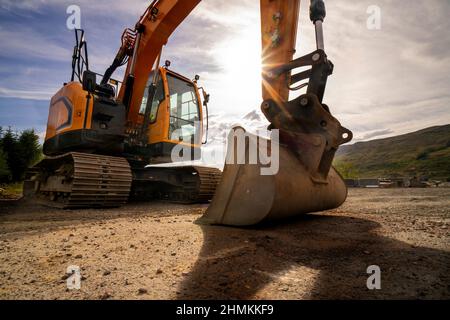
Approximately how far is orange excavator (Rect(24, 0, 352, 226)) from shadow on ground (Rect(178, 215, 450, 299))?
43 cm

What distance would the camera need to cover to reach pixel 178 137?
20.7 feet

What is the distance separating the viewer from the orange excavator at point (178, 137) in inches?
108

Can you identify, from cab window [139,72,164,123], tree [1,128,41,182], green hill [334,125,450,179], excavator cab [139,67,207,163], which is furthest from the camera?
green hill [334,125,450,179]

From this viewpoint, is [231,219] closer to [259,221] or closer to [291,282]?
[259,221]

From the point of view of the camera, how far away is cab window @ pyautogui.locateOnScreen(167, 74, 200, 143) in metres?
6.32

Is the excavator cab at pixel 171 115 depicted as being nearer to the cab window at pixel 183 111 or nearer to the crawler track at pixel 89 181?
the cab window at pixel 183 111

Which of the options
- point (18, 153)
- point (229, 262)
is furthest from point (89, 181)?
point (18, 153)

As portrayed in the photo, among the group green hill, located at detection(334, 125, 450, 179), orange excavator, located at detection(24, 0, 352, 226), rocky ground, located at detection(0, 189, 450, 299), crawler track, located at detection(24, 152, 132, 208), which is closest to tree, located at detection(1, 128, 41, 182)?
orange excavator, located at detection(24, 0, 352, 226)

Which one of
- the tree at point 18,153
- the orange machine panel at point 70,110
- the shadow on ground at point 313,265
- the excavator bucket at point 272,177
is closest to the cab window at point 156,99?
the orange machine panel at point 70,110

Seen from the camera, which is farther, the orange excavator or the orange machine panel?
the orange machine panel

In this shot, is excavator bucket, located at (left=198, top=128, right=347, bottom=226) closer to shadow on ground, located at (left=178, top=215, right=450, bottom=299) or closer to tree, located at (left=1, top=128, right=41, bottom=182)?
shadow on ground, located at (left=178, top=215, right=450, bottom=299)

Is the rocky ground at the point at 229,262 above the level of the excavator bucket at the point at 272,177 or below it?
below

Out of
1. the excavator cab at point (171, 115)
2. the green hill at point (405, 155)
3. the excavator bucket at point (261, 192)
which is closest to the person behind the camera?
the excavator bucket at point (261, 192)

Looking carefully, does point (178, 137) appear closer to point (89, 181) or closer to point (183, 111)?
point (183, 111)
